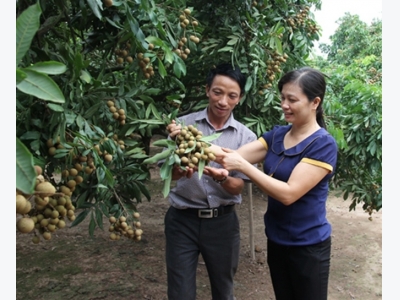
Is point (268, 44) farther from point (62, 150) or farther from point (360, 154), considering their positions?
point (62, 150)

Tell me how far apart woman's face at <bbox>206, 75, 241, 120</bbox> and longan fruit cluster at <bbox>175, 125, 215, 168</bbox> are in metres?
0.39

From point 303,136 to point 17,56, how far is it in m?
1.33

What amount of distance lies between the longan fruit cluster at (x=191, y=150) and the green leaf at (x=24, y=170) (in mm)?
884

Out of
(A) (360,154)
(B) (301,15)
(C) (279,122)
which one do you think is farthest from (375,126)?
(B) (301,15)

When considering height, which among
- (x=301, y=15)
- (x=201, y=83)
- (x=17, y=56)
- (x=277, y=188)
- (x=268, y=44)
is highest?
(x=301, y=15)

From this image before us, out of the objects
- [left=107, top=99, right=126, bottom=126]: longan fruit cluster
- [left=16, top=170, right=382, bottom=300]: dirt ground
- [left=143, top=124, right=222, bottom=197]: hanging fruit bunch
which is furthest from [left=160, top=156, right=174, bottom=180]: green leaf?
[left=16, top=170, right=382, bottom=300]: dirt ground

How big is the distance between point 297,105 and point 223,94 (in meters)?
0.41

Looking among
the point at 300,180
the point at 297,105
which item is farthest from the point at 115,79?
the point at 300,180

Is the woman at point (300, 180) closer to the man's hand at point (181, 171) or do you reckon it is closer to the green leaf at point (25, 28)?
the man's hand at point (181, 171)

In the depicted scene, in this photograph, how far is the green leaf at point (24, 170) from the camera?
2.06 ft

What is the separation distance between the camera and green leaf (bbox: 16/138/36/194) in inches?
24.7

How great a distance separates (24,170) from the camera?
64 centimetres

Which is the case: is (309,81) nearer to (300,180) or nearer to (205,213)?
(300,180)

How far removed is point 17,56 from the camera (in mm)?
681
